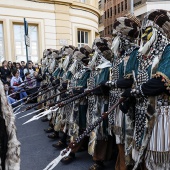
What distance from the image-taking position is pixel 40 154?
13.4 ft

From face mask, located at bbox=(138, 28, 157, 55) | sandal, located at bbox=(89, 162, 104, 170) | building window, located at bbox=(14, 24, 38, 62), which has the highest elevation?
building window, located at bbox=(14, 24, 38, 62)

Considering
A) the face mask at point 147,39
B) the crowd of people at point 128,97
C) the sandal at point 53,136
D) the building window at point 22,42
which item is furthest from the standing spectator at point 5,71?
the face mask at point 147,39

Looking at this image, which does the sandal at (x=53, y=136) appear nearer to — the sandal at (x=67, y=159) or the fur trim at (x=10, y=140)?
the sandal at (x=67, y=159)

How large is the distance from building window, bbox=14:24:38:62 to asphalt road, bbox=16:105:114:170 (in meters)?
7.17

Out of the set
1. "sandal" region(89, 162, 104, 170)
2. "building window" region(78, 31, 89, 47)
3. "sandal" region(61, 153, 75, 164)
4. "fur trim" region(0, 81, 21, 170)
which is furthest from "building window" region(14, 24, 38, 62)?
"fur trim" region(0, 81, 21, 170)

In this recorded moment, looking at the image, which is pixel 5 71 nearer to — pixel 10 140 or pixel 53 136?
pixel 53 136

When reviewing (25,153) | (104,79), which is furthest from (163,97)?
(25,153)

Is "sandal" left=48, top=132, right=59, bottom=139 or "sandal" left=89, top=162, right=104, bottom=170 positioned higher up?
"sandal" left=89, top=162, right=104, bottom=170

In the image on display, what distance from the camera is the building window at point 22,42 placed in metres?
12.0

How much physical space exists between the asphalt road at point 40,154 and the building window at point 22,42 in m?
7.17

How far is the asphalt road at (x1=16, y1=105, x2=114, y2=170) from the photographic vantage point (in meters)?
3.54

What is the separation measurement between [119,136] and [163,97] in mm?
831

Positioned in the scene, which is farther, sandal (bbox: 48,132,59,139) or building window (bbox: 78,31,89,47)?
building window (bbox: 78,31,89,47)

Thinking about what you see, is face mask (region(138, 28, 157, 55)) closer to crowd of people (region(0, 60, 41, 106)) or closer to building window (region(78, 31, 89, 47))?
crowd of people (region(0, 60, 41, 106))
